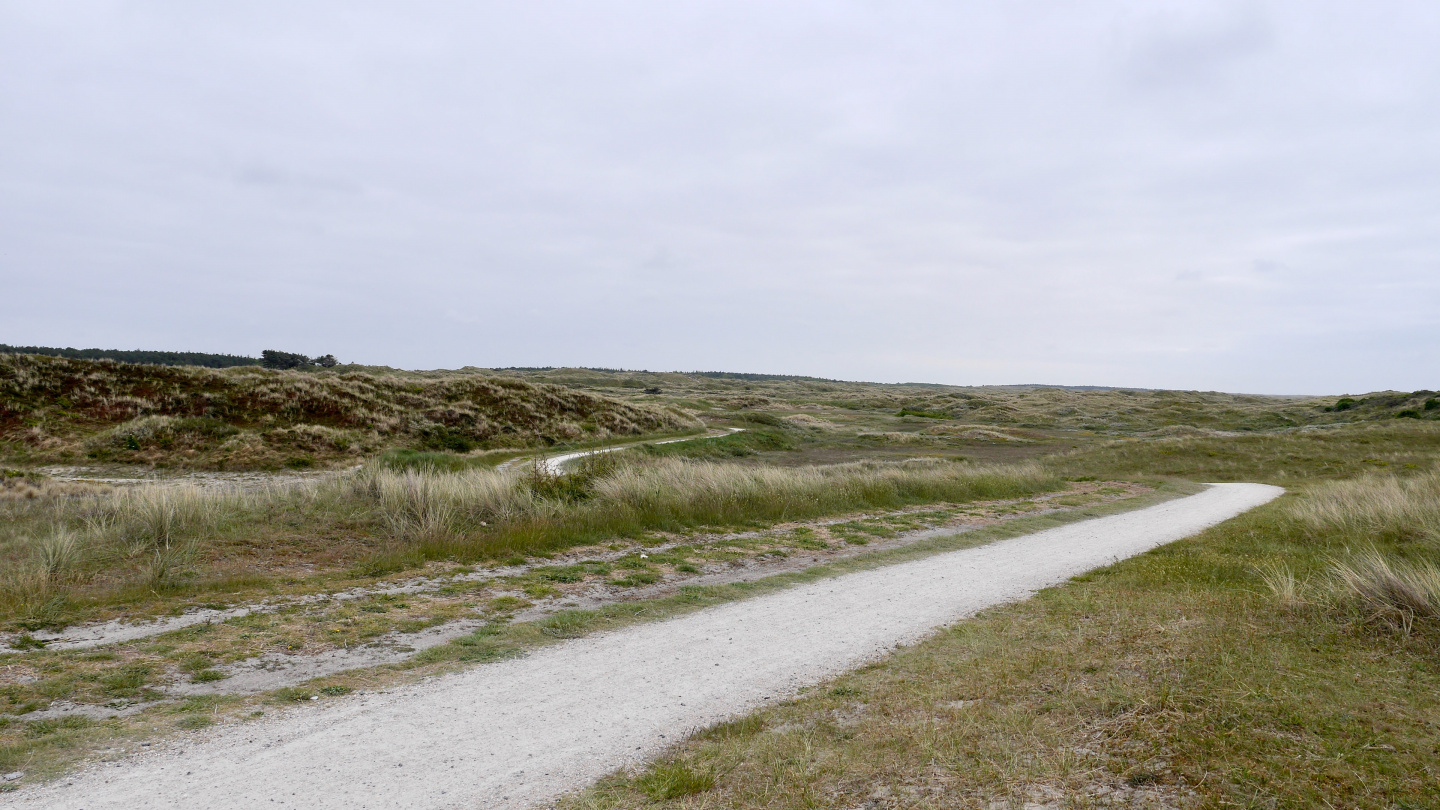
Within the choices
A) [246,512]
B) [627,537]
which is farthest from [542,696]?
[246,512]

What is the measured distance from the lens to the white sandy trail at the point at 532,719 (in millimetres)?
4270

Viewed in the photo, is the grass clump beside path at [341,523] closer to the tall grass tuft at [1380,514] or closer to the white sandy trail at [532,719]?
the white sandy trail at [532,719]

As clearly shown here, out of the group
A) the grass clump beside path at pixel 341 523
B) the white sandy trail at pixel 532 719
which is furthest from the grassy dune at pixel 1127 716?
the grass clump beside path at pixel 341 523

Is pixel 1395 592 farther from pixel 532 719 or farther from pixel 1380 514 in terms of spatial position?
pixel 1380 514

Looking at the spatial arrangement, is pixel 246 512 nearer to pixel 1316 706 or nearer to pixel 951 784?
pixel 951 784

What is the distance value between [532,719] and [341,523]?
9.18m

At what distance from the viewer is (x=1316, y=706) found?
4.98m

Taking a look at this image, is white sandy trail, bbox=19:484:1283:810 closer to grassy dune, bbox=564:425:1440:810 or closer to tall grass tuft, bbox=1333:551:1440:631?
grassy dune, bbox=564:425:1440:810

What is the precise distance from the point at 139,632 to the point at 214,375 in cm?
3958

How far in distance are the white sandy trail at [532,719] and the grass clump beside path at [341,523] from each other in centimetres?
442

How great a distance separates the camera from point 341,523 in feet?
42.0

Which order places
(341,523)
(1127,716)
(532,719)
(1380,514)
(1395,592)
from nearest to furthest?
(1127,716) < (532,719) < (1395,592) < (341,523) < (1380,514)

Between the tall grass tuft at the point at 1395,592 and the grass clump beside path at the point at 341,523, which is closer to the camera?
the tall grass tuft at the point at 1395,592

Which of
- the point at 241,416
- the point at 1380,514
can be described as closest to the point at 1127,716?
the point at 1380,514
